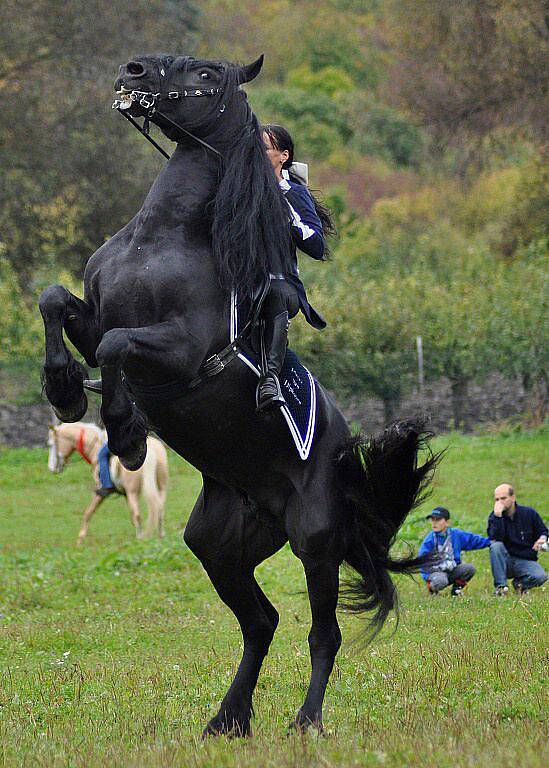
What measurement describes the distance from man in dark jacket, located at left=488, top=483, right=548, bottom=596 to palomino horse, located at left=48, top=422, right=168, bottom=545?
6586 mm

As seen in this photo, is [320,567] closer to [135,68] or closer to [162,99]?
[162,99]

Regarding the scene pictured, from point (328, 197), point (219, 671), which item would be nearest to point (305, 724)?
point (219, 671)

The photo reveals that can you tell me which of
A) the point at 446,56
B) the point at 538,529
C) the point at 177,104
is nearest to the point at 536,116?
the point at 446,56

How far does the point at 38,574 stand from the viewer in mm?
13773

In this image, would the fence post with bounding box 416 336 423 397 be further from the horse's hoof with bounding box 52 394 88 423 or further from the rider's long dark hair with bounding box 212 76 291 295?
the horse's hoof with bounding box 52 394 88 423

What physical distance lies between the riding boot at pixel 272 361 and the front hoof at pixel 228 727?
170 centimetres

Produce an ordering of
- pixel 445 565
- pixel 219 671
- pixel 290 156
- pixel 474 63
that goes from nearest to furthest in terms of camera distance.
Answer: pixel 290 156, pixel 219 671, pixel 445 565, pixel 474 63

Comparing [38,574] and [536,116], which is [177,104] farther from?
[536,116]

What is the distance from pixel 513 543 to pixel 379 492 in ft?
20.2

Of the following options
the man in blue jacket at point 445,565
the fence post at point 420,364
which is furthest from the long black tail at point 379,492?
the fence post at point 420,364

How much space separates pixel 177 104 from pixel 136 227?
2.36ft

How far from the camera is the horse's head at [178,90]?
5.50 meters

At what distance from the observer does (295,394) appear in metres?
5.82

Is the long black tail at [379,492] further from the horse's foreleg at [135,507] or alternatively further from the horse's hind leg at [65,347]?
the horse's foreleg at [135,507]
